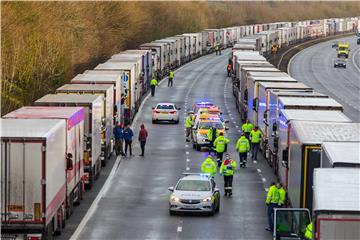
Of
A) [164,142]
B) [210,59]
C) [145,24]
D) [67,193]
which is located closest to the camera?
[67,193]

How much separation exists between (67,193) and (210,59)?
335 feet

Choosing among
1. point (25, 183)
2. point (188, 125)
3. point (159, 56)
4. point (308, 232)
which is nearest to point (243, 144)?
point (188, 125)

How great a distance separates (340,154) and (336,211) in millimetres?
5542

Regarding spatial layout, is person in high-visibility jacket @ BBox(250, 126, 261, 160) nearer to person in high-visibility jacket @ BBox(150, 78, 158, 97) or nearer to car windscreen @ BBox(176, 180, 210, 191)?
car windscreen @ BBox(176, 180, 210, 191)

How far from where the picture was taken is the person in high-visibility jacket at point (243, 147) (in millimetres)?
40031

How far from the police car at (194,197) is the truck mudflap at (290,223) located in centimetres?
972

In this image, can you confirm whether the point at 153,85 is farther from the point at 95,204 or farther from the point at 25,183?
the point at 25,183

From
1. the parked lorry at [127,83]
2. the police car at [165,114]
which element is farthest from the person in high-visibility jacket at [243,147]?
the police car at [165,114]

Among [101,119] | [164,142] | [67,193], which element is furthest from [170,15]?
[67,193]

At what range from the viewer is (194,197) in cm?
3030

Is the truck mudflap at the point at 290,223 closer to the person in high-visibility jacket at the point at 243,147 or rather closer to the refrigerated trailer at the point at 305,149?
the refrigerated trailer at the point at 305,149

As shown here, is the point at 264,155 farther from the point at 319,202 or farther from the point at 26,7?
the point at 319,202

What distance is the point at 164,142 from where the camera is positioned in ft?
164

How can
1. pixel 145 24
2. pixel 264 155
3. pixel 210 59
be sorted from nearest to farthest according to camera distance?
pixel 264 155 → pixel 145 24 → pixel 210 59
